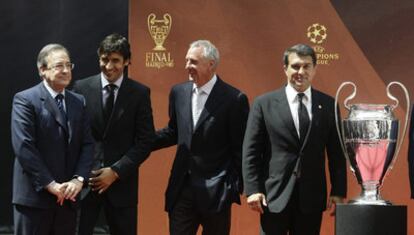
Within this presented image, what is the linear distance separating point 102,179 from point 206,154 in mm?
604

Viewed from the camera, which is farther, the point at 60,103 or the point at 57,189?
the point at 60,103

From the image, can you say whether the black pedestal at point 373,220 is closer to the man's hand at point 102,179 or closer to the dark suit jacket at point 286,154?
the dark suit jacket at point 286,154

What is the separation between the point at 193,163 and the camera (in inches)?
207

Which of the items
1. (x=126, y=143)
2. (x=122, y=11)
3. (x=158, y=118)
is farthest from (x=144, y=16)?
(x=126, y=143)

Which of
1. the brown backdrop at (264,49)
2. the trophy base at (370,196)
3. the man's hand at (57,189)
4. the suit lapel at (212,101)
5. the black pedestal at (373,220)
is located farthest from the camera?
the brown backdrop at (264,49)

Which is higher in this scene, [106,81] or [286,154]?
[106,81]

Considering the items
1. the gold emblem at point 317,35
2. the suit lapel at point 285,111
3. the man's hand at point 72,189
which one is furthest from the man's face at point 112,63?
the gold emblem at point 317,35

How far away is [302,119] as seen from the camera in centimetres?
502

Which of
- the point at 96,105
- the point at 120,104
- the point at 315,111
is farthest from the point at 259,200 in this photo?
the point at 96,105

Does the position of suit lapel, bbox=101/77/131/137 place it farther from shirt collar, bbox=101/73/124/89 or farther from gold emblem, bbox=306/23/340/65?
gold emblem, bbox=306/23/340/65

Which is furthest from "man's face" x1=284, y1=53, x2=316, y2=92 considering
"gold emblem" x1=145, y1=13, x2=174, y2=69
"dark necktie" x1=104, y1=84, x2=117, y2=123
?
"gold emblem" x1=145, y1=13, x2=174, y2=69

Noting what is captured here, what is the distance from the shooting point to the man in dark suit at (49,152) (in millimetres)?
4844

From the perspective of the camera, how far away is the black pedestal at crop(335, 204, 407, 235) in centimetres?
442

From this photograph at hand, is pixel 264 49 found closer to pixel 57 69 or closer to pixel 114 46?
pixel 114 46
